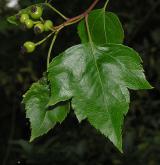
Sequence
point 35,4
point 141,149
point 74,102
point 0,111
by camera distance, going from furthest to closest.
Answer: point 0,111, point 141,149, point 35,4, point 74,102

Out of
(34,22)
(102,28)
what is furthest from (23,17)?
(102,28)

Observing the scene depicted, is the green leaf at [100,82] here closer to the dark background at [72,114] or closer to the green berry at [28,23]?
the green berry at [28,23]

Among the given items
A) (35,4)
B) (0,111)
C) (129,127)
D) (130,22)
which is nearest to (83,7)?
(130,22)

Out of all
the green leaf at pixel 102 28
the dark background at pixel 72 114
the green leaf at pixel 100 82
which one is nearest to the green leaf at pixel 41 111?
the green leaf at pixel 100 82

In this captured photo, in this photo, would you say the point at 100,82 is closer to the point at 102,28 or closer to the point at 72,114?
the point at 102,28

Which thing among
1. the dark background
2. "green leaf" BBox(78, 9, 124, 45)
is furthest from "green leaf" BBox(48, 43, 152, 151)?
the dark background

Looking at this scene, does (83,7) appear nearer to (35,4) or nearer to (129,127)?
(129,127)
